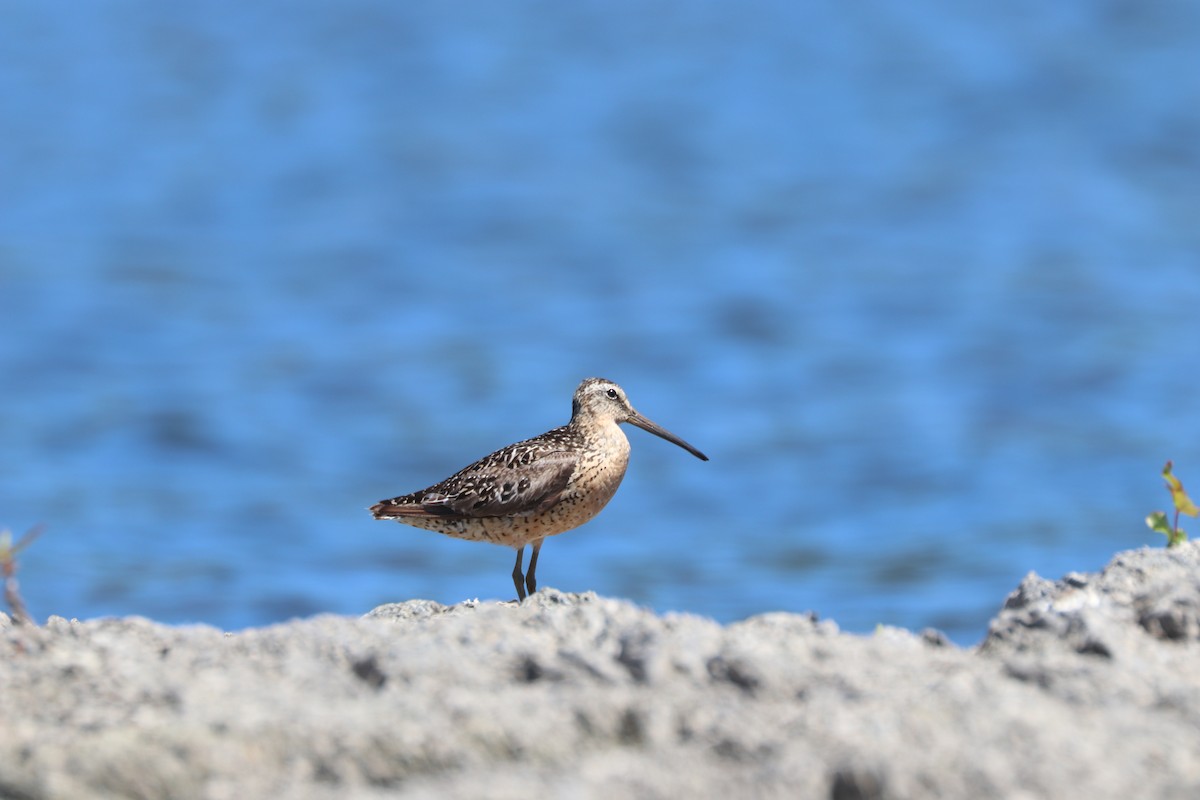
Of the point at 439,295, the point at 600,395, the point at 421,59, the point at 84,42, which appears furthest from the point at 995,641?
the point at 84,42

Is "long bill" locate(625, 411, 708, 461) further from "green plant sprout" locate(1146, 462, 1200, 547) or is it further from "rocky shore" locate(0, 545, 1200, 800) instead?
"rocky shore" locate(0, 545, 1200, 800)

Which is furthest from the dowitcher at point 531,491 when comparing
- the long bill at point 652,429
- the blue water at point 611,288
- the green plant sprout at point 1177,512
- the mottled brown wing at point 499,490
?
the blue water at point 611,288

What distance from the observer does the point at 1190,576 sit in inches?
216

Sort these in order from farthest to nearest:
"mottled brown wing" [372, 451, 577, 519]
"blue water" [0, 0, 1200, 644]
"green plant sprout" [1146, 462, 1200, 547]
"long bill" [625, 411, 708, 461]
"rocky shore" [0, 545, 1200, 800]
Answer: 1. "blue water" [0, 0, 1200, 644]
2. "long bill" [625, 411, 708, 461]
3. "mottled brown wing" [372, 451, 577, 519]
4. "green plant sprout" [1146, 462, 1200, 547]
5. "rocky shore" [0, 545, 1200, 800]

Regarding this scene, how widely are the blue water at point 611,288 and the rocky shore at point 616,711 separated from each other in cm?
628

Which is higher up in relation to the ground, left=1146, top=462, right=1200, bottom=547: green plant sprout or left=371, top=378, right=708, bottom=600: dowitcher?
left=371, top=378, right=708, bottom=600: dowitcher

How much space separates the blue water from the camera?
13.2 metres

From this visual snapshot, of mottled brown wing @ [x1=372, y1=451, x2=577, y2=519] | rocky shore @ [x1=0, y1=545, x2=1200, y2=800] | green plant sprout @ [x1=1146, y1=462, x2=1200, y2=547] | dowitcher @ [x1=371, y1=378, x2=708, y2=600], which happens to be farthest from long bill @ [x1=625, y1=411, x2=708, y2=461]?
rocky shore @ [x1=0, y1=545, x2=1200, y2=800]

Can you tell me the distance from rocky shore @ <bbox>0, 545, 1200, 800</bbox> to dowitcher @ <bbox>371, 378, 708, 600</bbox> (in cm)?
264

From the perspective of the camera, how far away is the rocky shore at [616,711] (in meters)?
4.01

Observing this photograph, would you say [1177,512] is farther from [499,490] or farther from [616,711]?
[499,490]

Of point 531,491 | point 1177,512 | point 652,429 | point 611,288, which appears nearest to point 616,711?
point 1177,512

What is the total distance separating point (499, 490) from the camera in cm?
796

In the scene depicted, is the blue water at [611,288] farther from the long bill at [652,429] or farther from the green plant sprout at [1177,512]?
the green plant sprout at [1177,512]
